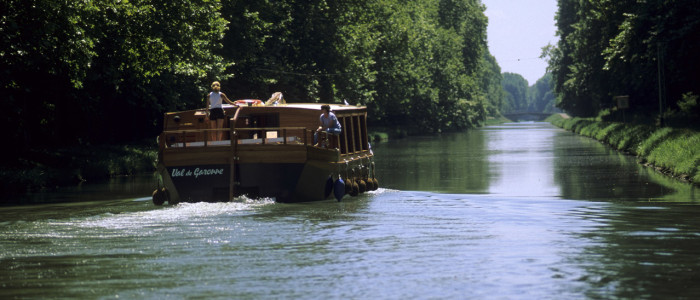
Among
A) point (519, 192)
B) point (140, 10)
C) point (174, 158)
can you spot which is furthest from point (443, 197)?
point (140, 10)

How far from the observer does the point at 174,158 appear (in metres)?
21.9

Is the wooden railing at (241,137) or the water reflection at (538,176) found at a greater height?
the wooden railing at (241,137)

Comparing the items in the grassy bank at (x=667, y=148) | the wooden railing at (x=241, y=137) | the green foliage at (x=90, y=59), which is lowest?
the grassy bank at (x=667, y=148)

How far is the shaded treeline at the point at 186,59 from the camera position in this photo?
29438mm

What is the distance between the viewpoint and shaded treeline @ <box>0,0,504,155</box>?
29438 millimetres

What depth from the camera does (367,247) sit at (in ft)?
48.7

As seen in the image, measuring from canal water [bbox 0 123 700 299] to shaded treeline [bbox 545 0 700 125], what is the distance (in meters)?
16.2

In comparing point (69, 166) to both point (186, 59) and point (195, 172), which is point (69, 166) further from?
point (195, 172)

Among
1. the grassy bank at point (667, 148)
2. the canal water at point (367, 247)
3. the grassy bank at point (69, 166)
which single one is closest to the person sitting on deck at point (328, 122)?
the canal water at point (367, 247)

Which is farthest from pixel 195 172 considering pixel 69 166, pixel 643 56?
pixel 643 56

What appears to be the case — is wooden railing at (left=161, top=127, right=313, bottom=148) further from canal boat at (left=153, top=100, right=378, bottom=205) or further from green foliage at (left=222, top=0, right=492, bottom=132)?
green foliage at (left=222, top=0, right=492, bottom=132)

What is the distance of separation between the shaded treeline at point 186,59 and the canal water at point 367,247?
6188 mm

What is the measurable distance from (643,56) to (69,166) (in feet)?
80.7

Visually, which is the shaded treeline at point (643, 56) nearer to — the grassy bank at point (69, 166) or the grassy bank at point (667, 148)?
the grassy bank at point (667, 148)
